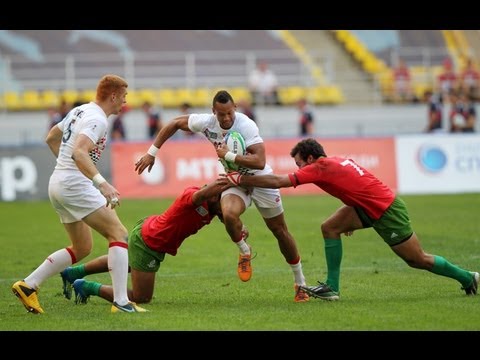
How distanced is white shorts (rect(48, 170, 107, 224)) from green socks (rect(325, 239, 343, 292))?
2.42 metres

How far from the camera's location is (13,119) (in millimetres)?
32719

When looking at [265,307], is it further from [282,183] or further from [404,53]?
[404,53]

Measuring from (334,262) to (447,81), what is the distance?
2402cm

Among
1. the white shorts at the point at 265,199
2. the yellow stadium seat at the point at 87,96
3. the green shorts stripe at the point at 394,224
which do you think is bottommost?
the green shorts stripe at the point at 394,224

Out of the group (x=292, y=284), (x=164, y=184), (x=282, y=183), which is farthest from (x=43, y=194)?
(x=282, y=183)

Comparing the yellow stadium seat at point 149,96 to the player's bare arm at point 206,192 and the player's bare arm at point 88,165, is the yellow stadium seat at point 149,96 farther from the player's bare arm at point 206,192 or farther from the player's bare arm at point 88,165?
the player's bare arm at point 88,165

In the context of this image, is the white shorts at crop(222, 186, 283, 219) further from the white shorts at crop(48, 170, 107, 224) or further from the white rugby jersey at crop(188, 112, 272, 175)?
the white shorts at crop(48, 170, 107, 224)

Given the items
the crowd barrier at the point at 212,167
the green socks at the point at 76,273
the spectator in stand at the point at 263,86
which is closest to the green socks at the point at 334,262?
the green socks at the point at 76,273

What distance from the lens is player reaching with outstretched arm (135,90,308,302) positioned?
10602 mm

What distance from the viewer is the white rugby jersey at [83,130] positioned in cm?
977

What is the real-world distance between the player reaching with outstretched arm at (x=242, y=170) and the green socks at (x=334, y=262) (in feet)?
1.06

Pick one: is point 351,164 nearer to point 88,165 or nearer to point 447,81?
point 88,165

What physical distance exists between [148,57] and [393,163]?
498 inches

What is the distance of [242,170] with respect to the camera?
10.8m
